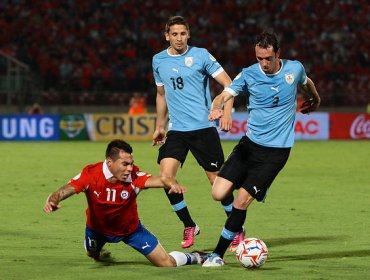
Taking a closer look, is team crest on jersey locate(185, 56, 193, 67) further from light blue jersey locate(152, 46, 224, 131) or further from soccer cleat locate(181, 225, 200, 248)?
soccer cleat locate(181, 225, 200, 248)

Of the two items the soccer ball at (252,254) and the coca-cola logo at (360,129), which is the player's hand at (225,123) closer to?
the soccer ball at (252,254)

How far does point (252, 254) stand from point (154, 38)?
26068 mm

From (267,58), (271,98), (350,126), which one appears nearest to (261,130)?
(271,98)

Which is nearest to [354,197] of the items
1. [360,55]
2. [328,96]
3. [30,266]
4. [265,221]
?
[265,221]

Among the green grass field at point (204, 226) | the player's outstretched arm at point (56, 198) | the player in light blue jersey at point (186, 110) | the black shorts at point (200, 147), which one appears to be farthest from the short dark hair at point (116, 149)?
the black shorts at point (200, 147)

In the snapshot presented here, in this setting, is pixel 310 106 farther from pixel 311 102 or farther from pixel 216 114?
pixel 216 114

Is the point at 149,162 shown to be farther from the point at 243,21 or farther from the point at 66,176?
the point at 243,21

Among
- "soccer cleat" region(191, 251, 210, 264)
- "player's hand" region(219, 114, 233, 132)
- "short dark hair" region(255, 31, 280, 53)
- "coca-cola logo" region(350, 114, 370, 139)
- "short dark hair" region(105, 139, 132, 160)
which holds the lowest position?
"coca-cola logo" region(350, 114, 370, 139)

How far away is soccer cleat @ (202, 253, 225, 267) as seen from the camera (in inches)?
305

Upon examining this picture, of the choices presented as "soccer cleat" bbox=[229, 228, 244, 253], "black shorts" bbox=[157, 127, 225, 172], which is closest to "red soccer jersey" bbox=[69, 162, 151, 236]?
"soccer cleat" bbox=[229, 228, 244, 253]

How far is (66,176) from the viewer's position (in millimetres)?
16625

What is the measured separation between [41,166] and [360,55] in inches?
734

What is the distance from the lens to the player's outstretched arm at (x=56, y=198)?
7.02m

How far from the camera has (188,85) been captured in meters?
9.59
